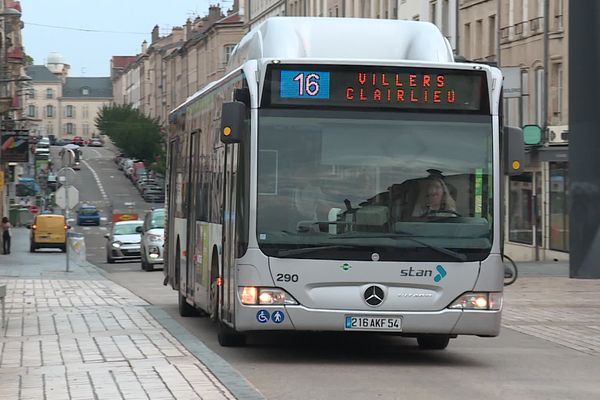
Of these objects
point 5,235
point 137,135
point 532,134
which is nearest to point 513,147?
point 532,134

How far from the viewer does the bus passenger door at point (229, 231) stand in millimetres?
13352

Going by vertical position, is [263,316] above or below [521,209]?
below

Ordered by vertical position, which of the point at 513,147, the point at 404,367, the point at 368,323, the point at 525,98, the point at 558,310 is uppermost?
the point at 525,98

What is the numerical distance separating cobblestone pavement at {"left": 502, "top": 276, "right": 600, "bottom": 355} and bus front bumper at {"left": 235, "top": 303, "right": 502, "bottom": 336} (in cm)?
258

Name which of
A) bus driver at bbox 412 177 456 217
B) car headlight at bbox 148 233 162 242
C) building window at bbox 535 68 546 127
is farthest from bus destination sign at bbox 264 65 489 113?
building window at bbox 535 68 546 127

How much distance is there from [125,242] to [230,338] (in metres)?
33.6

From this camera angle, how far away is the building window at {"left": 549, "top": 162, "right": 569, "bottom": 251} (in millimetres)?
44750

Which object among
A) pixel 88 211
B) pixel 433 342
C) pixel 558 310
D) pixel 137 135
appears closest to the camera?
pixel 433 342

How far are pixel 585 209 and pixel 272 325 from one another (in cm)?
1728

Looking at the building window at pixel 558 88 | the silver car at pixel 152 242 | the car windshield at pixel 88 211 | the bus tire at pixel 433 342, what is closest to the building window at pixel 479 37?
the building window at pixel 558 88

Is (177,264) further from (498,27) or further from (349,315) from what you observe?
(498,27)

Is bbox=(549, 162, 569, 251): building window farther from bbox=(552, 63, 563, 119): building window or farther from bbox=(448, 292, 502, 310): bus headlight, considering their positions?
bbox=(448, 292, 502, 310): bus headlight

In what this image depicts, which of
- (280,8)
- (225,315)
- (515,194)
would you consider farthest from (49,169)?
(225,315)

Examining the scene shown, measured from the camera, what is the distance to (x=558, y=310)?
863 inches
